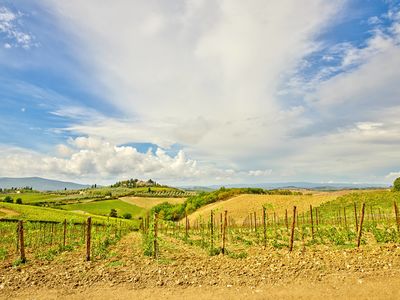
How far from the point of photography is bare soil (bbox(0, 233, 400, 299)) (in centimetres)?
1114

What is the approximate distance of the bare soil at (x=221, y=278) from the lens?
11.1 m

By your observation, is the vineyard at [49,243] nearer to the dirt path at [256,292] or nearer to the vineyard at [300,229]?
the vineyard at [300,229]

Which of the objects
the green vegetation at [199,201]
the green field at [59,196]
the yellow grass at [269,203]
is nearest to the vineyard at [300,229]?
the yellow grass at [269,203]

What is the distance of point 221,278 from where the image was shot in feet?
41.7

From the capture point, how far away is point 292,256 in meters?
15.8

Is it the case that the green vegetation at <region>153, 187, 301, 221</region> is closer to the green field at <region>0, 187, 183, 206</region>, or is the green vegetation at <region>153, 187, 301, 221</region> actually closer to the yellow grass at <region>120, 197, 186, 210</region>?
the yellow grass at <region>120, 197, 186, 210</region>

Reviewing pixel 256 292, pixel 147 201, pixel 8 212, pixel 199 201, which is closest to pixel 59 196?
pixel 147 201

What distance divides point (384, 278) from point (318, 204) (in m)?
50.4

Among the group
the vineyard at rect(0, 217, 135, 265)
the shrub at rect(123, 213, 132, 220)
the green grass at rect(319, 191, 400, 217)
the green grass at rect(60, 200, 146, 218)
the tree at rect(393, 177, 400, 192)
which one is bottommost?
the shrub at rect(123, 213, 132, 220)

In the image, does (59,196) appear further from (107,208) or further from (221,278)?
(221,278)

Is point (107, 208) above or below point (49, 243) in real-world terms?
below

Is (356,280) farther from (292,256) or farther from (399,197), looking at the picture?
(399,197)

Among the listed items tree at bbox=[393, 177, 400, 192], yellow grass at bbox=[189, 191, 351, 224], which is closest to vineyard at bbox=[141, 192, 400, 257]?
yellow grass at bbox=[189, 191, 351, 224]

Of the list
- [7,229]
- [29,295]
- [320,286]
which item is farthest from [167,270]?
[7,229]
